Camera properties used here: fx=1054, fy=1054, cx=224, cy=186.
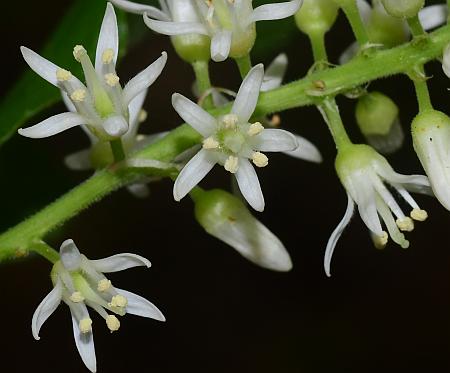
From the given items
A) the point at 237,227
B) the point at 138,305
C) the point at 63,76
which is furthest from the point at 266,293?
the point at 63,76

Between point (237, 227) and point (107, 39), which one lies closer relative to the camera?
point (107, 39)

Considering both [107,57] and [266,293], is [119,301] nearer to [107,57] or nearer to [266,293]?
[107,57]

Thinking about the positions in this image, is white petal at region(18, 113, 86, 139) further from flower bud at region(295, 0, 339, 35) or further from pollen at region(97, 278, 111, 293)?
flower bud at region(295, 0, 339, 35)

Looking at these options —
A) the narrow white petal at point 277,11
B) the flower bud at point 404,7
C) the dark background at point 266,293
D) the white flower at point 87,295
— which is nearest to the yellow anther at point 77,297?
the white flower at point 87,295

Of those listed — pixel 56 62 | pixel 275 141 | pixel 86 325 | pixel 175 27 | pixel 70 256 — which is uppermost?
pixel 56 62

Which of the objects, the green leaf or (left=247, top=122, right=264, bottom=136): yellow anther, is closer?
(left=247, top=122, right=264, bottom=136): yellow anther

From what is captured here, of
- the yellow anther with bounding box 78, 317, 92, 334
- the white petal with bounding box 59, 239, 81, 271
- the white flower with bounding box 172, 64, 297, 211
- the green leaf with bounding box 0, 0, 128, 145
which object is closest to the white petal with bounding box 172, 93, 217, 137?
the white flower with bounding box 172, 64, 297, 211
